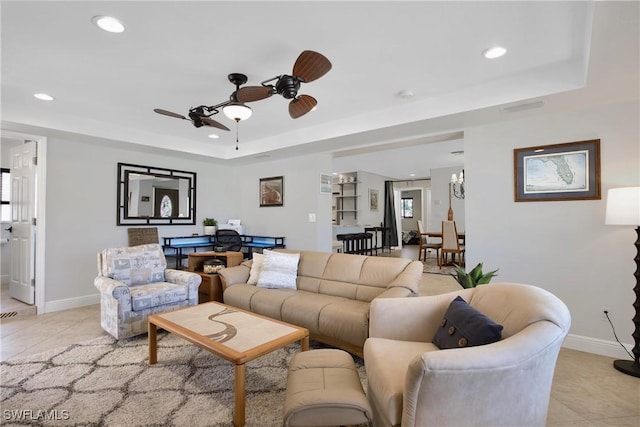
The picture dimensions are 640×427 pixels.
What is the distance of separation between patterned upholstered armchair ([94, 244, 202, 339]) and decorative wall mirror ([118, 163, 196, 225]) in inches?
57.4

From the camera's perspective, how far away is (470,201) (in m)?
3.47

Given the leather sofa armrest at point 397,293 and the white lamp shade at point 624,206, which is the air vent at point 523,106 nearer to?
the white lamp shade at point 624,206

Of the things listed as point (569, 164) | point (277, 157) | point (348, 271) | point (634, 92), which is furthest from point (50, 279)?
point (634, 92)

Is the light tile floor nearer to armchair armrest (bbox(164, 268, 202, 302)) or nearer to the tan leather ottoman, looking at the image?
armchair armrest (bbox(164, 268, 202, 302))

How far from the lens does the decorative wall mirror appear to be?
4.66 metres

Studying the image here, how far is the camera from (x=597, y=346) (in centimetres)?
278

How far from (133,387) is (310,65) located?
2.51m

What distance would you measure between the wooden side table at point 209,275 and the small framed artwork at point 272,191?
1.40 metres

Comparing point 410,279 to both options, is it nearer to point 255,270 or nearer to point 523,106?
point 255,270

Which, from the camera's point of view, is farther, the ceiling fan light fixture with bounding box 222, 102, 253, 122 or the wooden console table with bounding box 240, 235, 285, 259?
the wooden console table with bounding box 240, 235, 285, 259

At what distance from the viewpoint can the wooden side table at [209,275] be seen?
3.85m

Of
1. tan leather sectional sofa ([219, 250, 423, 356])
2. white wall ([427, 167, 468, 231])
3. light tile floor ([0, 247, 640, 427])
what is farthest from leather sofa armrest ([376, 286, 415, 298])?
white wall ([427, 167, 468, 231])

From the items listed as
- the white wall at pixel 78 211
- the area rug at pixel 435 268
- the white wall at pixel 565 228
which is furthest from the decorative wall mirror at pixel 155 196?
the area rug at pixel 435 268

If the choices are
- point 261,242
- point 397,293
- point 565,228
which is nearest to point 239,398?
point 397,293
